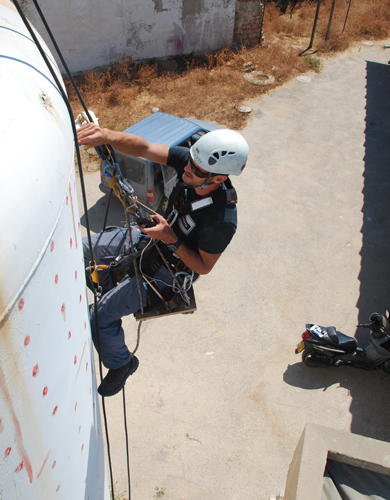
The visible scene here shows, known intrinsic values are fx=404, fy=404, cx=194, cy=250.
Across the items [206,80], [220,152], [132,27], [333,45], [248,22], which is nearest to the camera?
[220,152]

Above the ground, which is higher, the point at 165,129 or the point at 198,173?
the point at 198,173

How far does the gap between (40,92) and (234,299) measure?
5.74m

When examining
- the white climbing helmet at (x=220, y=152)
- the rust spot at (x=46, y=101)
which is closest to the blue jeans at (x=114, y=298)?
the white climbing helmet at (x=220, y=152)

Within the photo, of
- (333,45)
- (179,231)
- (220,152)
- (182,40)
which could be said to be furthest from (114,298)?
(333,45)

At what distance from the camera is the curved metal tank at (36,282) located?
104 centimetres

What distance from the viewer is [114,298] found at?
318 cm

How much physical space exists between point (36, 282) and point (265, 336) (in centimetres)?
557

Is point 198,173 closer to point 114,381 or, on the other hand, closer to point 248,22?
point 114,381

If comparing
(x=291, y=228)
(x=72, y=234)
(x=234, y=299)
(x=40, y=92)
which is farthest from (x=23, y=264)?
(x=291, y=228)

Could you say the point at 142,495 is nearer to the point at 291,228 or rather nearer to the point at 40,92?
the point at 40,92

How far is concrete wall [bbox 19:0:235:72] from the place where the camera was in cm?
1127

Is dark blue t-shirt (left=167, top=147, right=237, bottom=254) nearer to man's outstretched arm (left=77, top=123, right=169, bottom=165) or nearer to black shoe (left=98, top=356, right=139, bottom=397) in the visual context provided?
man's outstretched arm (left=77, top=123, right=169, bottom=165)

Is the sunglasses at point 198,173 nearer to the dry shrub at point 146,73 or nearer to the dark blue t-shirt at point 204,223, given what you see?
the dark blue t-shirt at point 204,223

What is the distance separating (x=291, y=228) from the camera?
Result: 27.2 feet
